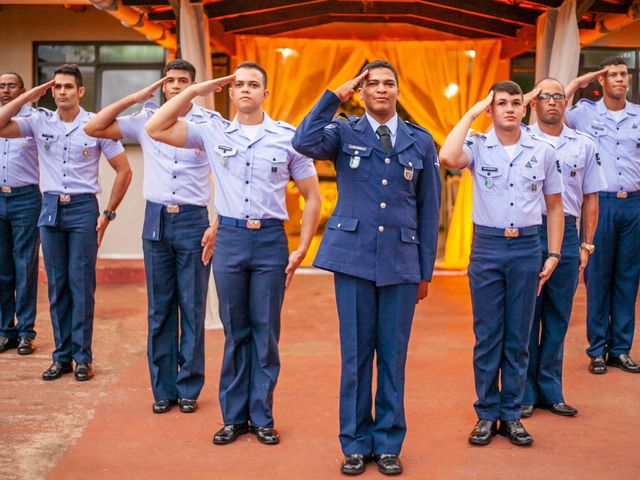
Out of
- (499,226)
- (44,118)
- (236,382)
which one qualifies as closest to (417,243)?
(499,226)

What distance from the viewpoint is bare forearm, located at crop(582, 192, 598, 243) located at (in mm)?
5574

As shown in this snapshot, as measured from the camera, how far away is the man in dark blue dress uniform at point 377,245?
4215 millimetres

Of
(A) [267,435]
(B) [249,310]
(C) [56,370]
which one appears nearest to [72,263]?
(C) [56,370]

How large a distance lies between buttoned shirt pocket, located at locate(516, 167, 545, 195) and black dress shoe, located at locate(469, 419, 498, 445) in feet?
4.01

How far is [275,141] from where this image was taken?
15.4 feet

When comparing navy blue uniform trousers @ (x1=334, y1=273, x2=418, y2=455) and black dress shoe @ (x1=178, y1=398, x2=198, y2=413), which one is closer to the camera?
navy blue uniform trousers @ (x1=334, y1=273, x2=418, y2=455)

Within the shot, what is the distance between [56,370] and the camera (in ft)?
20.2

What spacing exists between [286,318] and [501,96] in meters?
4.23

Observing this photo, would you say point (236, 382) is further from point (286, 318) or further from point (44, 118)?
point (286, 318)

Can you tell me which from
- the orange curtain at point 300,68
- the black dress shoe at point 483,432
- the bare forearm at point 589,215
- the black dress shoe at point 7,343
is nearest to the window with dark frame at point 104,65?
the orange curtain at point 300,68

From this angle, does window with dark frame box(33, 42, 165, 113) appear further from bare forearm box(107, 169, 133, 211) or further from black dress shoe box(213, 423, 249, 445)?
black dress shoe box(213, 423, 249, 445)

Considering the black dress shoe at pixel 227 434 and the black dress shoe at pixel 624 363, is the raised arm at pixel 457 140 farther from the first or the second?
the black dress shoe at pixel 624 363

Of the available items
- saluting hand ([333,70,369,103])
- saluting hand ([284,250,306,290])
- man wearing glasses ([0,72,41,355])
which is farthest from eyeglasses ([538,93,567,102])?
man wearing glasses ([0,72,41,355])

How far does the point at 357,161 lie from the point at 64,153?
106 inches
